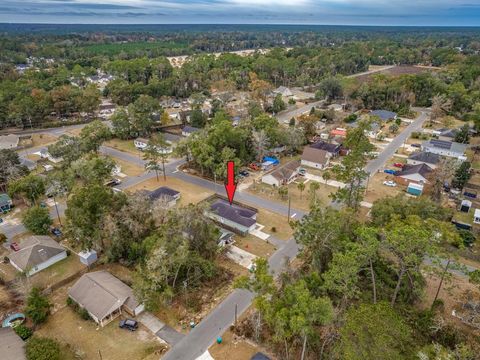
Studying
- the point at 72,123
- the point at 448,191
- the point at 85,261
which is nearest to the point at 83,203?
the point at 85,261

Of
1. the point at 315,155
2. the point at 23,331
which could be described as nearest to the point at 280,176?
the point at 315,155

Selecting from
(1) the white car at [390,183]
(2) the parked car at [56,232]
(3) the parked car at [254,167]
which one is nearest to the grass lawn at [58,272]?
(2) the parked car at [56,232]

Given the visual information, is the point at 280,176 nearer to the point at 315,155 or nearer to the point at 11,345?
the point at 315,155

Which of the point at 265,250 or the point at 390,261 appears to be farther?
the point at 265,250

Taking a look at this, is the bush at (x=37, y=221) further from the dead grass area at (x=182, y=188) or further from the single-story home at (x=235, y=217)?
the single-story home at (x=235, y=217)

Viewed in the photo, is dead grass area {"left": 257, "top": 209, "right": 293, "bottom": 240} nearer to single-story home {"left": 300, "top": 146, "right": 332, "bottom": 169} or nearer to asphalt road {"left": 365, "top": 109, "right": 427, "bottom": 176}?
single-story home {"left": 300, "top": 146, "right": 332, "bottom": 169}

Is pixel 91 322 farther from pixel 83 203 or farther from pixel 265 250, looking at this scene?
pixel 265 250
